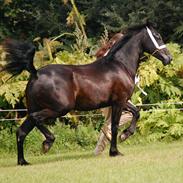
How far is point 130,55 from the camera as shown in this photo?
11.4m

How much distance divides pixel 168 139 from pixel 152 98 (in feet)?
5.74

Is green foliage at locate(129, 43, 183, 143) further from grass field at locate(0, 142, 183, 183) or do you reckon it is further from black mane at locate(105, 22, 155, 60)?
black mane at locate(105, 22, 155, 60)

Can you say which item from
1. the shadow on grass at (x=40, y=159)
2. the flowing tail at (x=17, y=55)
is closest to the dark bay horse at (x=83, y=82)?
the flowing tail at (x=17, y=55)

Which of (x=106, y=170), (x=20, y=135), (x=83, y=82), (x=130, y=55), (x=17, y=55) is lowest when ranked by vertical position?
(x=20, y=135)

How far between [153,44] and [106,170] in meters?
3.14

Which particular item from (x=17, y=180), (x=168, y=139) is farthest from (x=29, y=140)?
(x=17, y=180)

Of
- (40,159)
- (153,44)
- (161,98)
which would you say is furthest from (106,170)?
(161,98)

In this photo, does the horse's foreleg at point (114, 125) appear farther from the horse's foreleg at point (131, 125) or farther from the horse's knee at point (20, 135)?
the horse's knee at point (20, 135)

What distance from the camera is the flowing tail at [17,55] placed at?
10.8 metres

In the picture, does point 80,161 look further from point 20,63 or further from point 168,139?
point 168,139

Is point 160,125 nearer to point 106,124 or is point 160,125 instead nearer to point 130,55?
point 106,124

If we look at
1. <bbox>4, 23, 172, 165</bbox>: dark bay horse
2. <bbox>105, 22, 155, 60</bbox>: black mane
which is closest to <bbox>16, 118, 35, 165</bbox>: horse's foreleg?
<bbox>4, 23, 172, 165</bbox>: dark bay horse

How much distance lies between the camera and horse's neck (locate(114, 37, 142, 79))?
11.4m

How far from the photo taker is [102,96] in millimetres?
11031
